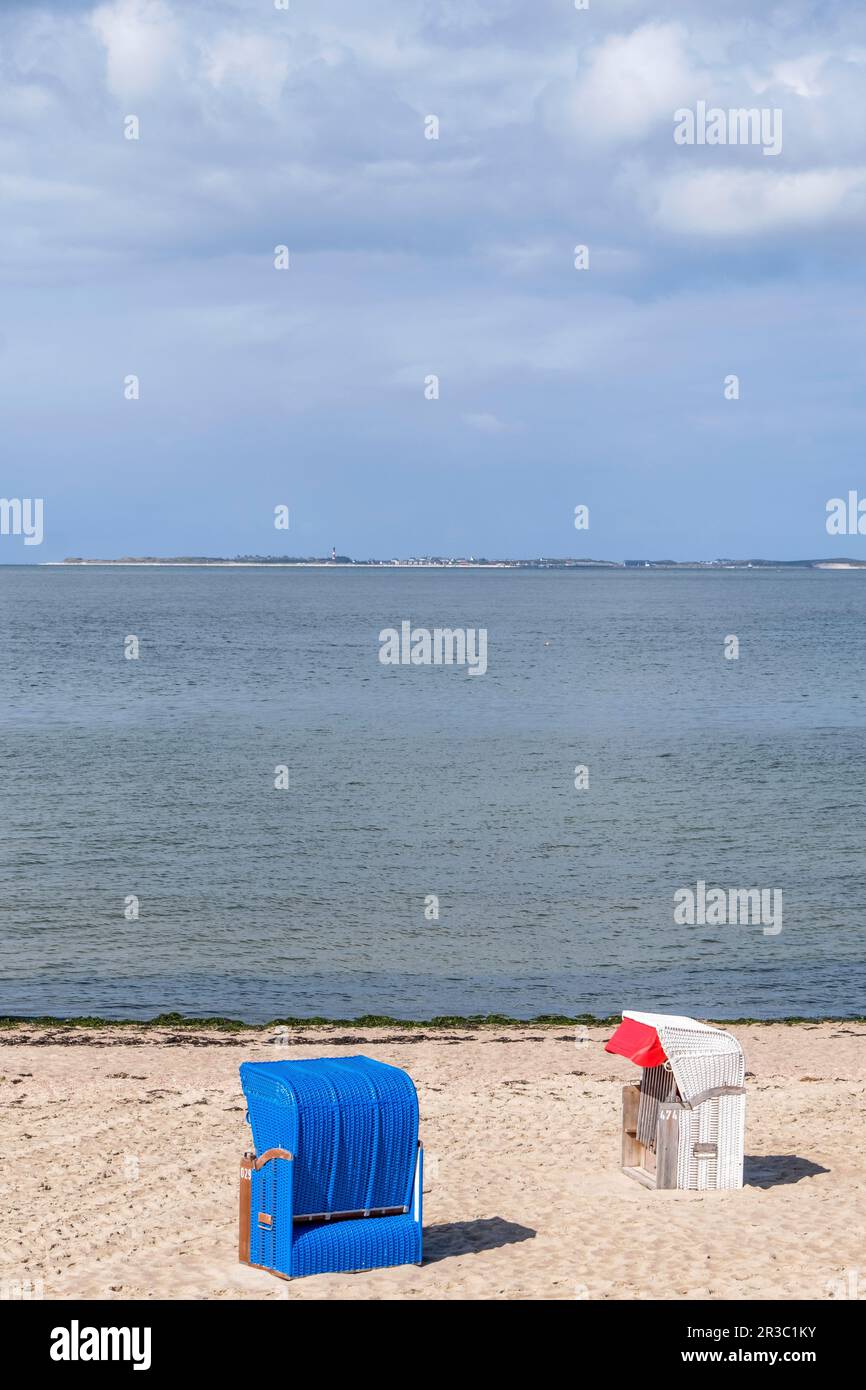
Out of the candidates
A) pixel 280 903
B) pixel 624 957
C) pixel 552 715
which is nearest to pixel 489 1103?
pixel 624 957

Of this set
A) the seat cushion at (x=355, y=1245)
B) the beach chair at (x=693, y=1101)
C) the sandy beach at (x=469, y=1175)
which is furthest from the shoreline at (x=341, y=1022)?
the seat cushion at (x=355, y=1245)

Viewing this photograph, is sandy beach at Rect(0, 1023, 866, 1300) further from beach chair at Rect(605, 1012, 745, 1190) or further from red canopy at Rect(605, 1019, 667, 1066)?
red canopy at Rect(605, 1019, 667, 1066)

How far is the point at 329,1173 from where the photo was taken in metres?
11.7

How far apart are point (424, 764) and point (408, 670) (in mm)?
37362

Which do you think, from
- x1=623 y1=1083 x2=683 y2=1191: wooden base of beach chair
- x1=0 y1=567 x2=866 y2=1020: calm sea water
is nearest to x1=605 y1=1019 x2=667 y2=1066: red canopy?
x1=623 y1=1083 x2=683 y2=1191: wooden base of beach chair

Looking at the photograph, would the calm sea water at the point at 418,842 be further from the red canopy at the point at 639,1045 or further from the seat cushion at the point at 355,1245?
the seat cushion at the point at 355,1245

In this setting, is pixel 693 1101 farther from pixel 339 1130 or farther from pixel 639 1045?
pixel 339 1130

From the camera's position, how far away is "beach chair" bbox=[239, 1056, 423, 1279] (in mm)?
11578

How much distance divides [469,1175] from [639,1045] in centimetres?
226

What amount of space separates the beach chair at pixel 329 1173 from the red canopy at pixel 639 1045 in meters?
3.10

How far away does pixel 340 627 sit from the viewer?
132 metres

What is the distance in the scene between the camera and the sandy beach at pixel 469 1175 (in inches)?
466

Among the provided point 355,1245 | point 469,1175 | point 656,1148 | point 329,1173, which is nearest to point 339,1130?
point 329,1173
